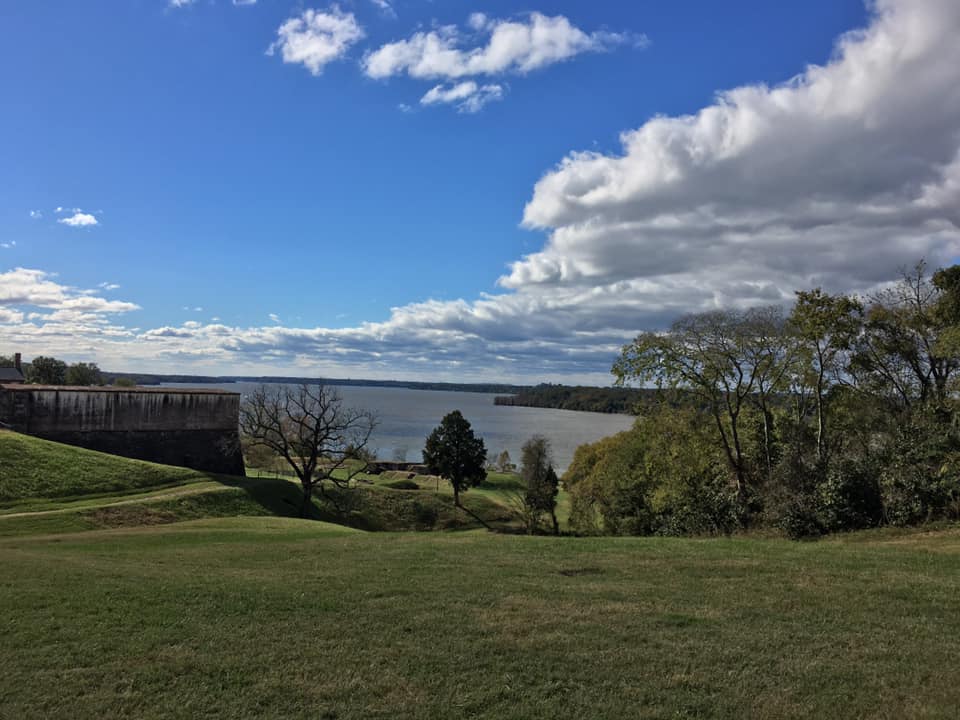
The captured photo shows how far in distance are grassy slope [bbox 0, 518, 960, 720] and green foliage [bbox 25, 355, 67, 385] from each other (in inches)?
3792

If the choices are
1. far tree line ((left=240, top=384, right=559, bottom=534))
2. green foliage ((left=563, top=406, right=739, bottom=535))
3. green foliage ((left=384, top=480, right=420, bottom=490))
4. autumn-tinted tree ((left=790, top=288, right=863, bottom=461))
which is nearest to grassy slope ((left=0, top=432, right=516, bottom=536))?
far tree line ((left=240, top=384, right=559, bottom=534))

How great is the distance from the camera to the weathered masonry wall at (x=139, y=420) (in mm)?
39562

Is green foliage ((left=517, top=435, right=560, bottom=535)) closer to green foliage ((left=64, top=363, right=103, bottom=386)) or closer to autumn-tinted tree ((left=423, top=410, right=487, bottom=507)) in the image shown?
autumn-tinted tree ((left=423, top=410, right=487, bottom=507))

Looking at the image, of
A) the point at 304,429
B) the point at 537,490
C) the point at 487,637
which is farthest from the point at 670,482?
the point at 304,429

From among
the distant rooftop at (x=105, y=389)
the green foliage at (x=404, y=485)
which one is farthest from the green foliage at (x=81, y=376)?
the green foliage at (x=404, y=485)

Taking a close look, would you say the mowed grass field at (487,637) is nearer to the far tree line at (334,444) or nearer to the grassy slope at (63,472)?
the grassy slope at (63,472)

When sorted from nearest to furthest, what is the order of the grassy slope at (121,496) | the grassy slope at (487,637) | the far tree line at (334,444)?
the grassy slope at (487,637), the grassy slope at (121,496), the far tree line at (334,444)

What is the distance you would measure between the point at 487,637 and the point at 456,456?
144 ft

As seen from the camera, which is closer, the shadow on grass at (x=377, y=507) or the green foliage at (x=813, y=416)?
the green foliage at (x=813, y=416)

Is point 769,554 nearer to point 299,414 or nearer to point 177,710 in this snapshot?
point 177,710

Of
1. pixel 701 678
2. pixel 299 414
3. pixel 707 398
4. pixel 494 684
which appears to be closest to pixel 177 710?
pixel 494 684

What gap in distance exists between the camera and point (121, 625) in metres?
7.57

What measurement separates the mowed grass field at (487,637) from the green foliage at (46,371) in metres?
96.0

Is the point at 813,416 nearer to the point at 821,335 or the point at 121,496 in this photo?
the point at 821,335
